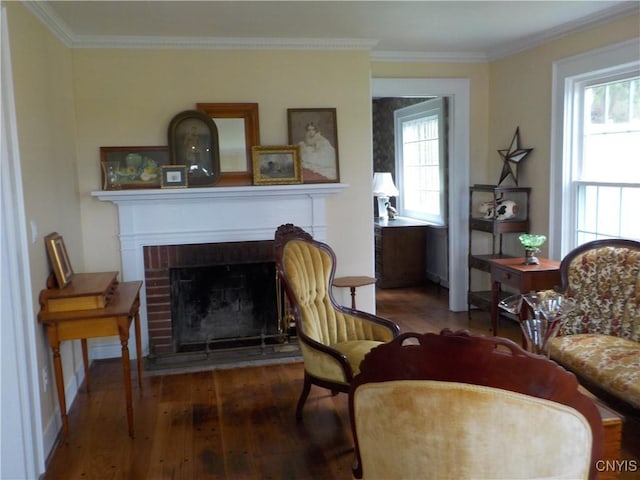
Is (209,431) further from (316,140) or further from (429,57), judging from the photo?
(429,57)

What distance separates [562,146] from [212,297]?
3009 mm

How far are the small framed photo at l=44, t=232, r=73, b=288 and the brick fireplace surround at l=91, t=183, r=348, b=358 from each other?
847 millimetres

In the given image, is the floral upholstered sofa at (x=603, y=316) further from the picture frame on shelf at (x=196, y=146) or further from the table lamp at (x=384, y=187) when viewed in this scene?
the table lamp at (x=384, y=187)

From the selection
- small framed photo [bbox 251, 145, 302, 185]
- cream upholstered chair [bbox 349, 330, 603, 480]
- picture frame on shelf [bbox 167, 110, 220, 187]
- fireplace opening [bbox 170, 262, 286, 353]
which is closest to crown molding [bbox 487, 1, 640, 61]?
small framed photo [bbox 251, 145, 302, 185]

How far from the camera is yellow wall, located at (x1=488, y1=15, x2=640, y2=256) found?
4332 mm

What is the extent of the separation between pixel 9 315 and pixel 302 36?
2.82m

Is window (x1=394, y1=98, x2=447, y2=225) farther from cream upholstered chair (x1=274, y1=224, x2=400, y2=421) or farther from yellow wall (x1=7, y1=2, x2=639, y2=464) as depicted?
cream upholstered chair (x1=274, y1=224, x2=400, y2=421)

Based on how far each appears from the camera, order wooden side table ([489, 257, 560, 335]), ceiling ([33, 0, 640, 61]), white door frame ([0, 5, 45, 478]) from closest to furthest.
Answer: white door frame ([0, 5, 45, 478]) → ceiling ([33, 0, 640, 61]) → wooden side table ([489, 257, 560, 335])

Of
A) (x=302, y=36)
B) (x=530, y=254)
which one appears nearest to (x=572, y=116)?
(x=530, y=254)

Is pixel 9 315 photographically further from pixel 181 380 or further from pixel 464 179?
pixel 464 179

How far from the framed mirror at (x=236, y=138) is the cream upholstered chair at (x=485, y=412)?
3087 millimetres

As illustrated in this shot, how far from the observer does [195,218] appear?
432cm

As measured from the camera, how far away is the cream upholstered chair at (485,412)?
135 cm

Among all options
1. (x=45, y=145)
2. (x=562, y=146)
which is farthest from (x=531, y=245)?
(x=45, y=145)
